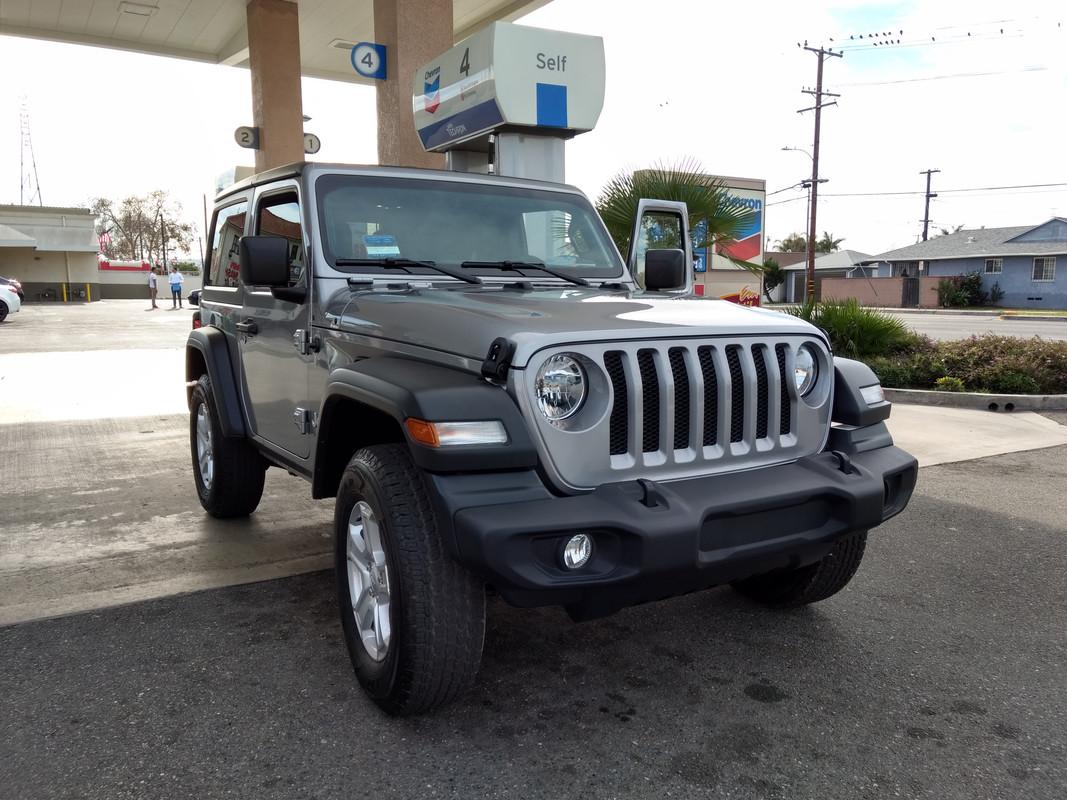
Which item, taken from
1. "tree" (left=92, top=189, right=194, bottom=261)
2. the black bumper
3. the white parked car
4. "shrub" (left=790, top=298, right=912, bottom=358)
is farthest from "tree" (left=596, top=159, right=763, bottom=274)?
"tree" (left=92, top=189, right=194, bottom=261)

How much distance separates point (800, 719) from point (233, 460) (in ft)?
11.0

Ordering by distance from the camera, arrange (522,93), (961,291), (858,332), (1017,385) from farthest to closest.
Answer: (961,291) → (858,332) → (1017,385) → (522,93)

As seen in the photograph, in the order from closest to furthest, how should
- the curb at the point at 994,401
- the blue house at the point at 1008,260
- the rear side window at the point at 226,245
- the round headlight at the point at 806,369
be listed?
the round headlight at the point at 806,369
the rear side window at the point at 226,245
the curb at the point at 994,401
the blue house at the point at 1008,260

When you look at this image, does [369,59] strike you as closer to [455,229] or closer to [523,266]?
[455,229]

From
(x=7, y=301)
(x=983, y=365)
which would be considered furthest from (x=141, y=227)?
(x=983, y=365)

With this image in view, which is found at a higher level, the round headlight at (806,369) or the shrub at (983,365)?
the round headlight at (806,369)

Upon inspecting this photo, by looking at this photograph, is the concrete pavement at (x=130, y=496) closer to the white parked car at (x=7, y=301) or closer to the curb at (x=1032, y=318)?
the white parked car at (x=7, y=301)

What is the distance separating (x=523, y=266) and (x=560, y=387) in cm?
144

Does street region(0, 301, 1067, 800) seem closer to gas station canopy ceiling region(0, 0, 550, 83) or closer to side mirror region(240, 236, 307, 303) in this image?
side mirror region(240, 236, 307, 303)

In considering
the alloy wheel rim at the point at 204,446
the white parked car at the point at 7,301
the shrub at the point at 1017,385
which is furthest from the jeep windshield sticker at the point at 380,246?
the white parked car at the point at 7,301

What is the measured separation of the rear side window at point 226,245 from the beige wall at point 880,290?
38.9 metres

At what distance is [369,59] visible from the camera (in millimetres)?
8648

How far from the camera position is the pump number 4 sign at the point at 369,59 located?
8.58m

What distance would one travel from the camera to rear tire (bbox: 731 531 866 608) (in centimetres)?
336
